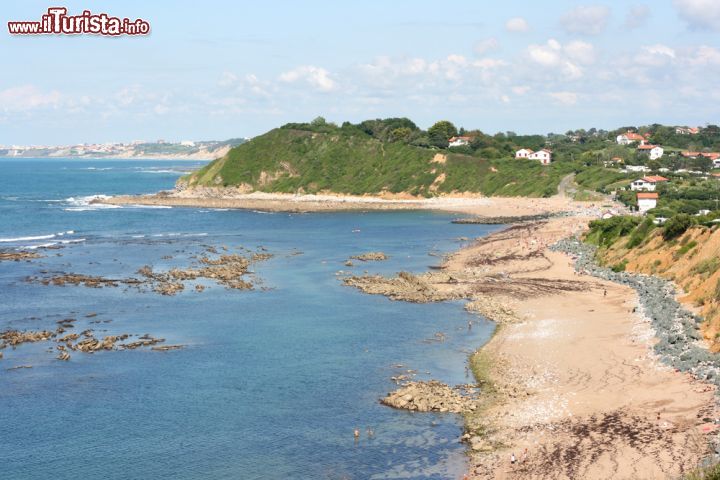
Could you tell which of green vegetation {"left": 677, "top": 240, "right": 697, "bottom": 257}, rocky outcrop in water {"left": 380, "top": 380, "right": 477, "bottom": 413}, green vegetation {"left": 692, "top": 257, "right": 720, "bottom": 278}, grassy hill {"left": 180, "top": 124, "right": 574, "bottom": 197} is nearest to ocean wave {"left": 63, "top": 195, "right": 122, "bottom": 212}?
grassy hill {"left": 180, "top": 124, "right": 574, "bottom": 197}

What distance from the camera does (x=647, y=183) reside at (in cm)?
12769

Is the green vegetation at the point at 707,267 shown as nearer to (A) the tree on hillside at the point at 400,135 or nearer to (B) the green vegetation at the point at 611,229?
(B) the green vegetation at the point at 611,229

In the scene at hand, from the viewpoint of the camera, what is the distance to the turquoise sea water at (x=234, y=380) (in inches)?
1268

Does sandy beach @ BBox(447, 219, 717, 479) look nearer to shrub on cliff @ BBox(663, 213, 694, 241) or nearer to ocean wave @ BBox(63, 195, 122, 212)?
shrub on cliff @ BBox(663, 213, 694, 241)

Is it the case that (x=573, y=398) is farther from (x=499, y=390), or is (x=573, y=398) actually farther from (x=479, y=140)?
(x=479, y=140)

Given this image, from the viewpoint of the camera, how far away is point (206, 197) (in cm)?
17562

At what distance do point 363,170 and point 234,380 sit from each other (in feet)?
465

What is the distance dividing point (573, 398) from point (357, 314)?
23.8 meters

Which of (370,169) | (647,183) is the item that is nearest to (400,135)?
(370,169)

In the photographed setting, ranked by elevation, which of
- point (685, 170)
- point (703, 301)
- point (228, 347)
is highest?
point (685, 170)

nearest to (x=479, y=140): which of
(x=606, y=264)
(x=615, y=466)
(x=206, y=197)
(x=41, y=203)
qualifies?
(x=206, y=197)

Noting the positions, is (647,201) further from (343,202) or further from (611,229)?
(343,202)

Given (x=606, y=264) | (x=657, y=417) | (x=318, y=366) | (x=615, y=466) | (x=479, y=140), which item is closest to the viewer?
(x=615, y=466)

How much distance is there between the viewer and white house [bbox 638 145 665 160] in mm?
177250
